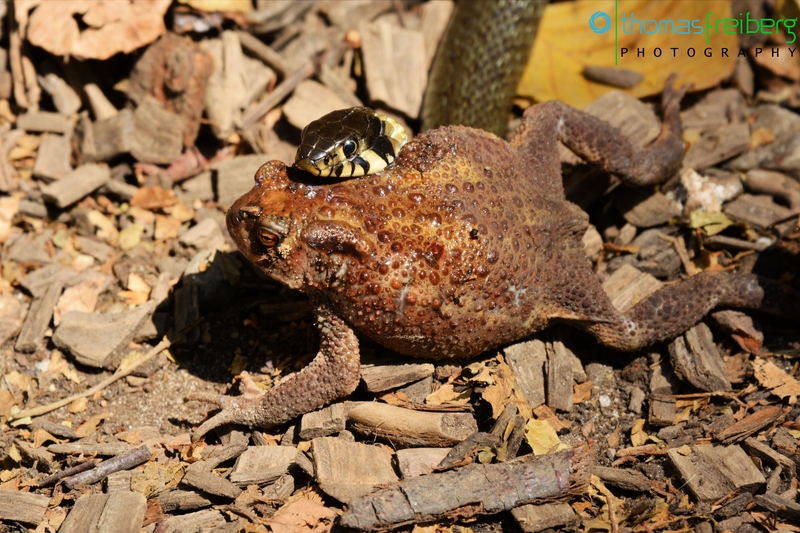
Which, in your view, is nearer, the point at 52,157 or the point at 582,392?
the point at 582,392

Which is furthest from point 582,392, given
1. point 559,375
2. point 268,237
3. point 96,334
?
point 96,334

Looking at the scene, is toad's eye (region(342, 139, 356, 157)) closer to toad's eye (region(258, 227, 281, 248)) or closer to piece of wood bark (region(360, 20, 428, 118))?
toad's eye (region(258, 227, 281, 248))

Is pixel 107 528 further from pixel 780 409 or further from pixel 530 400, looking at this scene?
pixel 780 409

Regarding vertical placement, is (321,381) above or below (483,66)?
below

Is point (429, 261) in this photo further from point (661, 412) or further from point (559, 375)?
point (661, 412)

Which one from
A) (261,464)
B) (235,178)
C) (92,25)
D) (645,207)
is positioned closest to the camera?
(261,464)

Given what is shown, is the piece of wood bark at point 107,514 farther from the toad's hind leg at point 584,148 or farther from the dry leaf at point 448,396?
the toad's hind leg at point 584,148

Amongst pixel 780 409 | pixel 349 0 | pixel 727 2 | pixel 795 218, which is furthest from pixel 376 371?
pixel 727 2

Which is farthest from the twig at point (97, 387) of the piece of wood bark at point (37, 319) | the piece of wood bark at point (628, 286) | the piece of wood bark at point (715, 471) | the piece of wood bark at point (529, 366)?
the piece of wood bark at point (715, 471)
